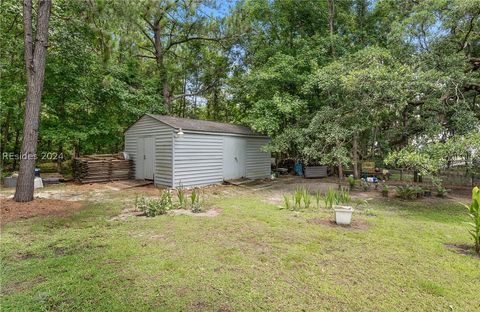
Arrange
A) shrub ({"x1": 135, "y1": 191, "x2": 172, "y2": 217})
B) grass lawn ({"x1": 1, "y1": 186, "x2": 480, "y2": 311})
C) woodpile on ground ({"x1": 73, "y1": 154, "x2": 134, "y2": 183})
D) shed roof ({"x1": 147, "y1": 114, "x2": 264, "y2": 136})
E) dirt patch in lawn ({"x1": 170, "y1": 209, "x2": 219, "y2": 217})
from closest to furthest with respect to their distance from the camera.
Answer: grass lawn ({"x1": 1, "y1": 186, "x2": 480, "y2": 311}), shrub ({"x1": 135, "y1": 191, "x2": 172, "y2": 217}), dirt patch in lawn ({"x1": 170, "y1": 209, "x2": 219, "y2": 217}), shed roof ({"x1": 147, "y1": 114, "x2": 264, "y2": 136}), woodpile on ground ({"x1": 73, "y1": 154, "x2": 134, "y2": 183})

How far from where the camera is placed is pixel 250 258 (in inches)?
145

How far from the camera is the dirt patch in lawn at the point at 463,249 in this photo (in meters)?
3.91

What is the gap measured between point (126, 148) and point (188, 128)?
3.77 meters

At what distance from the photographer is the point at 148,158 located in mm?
10664

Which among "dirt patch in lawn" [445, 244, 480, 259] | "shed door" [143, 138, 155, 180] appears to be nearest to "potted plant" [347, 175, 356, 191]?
"dirt patch in lawn" [445, 244, 480, 259]

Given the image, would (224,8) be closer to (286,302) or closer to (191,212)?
(191,212)

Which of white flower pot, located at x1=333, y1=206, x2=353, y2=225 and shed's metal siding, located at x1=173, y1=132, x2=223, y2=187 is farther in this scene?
shed's metal siding, located at x1=173, y1=132, x2=223, y2=187

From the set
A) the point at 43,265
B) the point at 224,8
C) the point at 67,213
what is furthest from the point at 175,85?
the point at 43,265

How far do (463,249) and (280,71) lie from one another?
10372 mm

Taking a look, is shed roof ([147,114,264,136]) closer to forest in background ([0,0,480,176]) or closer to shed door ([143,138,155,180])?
forest in background ([0,0,480,176])

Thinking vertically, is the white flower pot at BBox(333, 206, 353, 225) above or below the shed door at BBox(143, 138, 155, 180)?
below

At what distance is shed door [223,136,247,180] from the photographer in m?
11.5

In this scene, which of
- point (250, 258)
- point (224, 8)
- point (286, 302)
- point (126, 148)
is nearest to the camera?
point (286, 302)

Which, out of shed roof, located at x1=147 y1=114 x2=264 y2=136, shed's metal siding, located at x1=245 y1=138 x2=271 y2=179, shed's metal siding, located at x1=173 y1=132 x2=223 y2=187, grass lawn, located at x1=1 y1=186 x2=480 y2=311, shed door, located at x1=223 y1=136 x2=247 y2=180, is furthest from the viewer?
shed's metal siding, located at x1=245 y1=138 x2=271 y2=179
